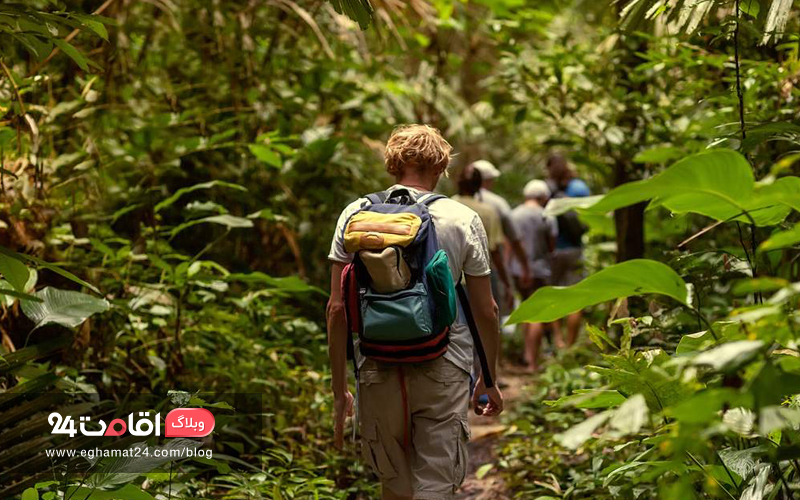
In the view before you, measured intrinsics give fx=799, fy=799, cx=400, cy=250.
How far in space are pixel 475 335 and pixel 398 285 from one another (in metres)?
0.52

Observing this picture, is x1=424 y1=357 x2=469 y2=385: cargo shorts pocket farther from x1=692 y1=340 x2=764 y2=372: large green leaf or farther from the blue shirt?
the blue shirt

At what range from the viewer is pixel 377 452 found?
3.03 m

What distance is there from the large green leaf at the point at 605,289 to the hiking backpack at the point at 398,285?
93 cm

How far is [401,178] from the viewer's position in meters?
3.19

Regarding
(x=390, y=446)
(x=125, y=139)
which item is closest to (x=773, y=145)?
(x=390, y=446)

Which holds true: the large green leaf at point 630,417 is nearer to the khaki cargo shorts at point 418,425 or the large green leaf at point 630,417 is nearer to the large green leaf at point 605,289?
the large green leaf at point 605,289

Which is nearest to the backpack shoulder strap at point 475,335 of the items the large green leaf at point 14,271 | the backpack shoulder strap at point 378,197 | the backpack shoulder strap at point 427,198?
the backpack shoulder strap at point 427,198

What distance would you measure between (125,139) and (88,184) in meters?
1.69

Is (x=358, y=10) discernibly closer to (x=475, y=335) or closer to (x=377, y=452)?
(x=475, y=335)

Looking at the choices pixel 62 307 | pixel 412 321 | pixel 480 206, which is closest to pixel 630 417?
pixel 412 321

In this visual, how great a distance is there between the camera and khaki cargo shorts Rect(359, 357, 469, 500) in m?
2.95

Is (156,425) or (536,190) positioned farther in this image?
(536,190)

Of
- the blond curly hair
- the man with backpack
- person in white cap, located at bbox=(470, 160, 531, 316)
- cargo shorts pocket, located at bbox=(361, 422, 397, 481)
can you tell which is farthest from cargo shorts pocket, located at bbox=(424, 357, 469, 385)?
person in white cap, located at bbox=(470, 160, 531, 316)

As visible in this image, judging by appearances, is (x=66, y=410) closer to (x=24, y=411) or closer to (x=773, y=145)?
(x=24, y=411)
